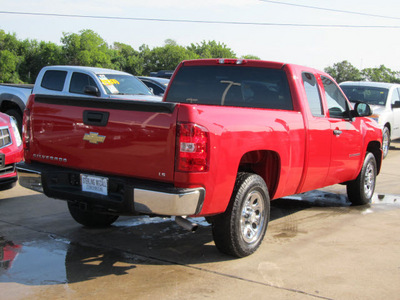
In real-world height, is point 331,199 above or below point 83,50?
below

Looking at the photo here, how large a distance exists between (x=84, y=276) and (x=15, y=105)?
8545 mm

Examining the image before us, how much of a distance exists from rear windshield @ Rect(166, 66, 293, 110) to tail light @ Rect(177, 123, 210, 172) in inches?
67.7

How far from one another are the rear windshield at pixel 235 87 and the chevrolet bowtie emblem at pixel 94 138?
1.72m

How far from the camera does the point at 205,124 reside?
408cm

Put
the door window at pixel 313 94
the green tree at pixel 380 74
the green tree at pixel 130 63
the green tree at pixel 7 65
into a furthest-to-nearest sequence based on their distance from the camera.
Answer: the green tree at pixel 130 63 < the green tree at pixel 7 65 < the green tree at pixel 380 74 < the door window at pixel 313 94

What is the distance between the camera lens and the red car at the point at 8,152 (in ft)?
21.1

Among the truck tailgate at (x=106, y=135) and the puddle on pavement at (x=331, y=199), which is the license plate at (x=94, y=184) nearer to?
the truck tailgate at (x=106, y=135)

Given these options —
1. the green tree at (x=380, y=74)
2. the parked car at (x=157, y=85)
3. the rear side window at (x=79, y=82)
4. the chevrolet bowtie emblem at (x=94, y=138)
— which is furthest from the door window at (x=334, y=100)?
the green tree at (x=380, y=74)

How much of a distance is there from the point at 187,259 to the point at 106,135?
1.37 metres

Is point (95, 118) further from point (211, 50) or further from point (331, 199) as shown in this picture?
point (211, 50)

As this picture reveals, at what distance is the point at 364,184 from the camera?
285 inches

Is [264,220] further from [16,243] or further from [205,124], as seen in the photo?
[16,243]

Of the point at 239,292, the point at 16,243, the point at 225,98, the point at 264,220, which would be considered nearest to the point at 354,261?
the point at 264,220

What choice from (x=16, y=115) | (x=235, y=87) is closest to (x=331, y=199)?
(x=235, y=87)
